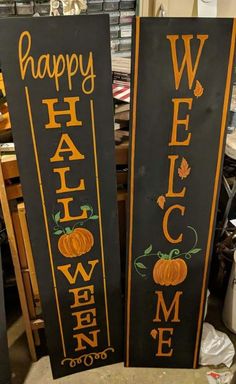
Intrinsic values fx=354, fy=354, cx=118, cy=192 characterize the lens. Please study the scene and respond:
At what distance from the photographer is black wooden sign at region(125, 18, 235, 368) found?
3.29 ft

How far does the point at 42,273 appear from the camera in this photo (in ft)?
4.25

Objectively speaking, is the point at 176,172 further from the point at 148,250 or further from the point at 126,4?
the point at 126,4

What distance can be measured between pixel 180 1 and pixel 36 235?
5.24 ft

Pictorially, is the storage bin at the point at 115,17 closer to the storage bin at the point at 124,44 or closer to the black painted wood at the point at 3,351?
the storage bin at the point at 124,44

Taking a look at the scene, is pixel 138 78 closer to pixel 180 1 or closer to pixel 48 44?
pixel 48 44

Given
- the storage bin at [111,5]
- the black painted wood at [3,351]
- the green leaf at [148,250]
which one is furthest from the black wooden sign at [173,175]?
the storage bin at [111,5]

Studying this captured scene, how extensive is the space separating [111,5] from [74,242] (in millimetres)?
1525

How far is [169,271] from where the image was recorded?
132 cm

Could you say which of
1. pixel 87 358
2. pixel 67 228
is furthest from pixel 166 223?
pixel 87 358

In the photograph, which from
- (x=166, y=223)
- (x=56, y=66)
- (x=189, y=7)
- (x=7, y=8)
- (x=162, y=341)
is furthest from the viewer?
(x=189, y=7)

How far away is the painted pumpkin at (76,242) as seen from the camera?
4.11 ft

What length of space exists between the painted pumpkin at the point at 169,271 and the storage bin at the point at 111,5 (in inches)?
61.6

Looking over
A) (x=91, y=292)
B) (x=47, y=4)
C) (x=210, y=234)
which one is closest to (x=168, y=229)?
(x=210, y=234)

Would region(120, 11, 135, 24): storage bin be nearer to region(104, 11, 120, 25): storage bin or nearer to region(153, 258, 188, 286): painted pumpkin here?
region(104, 11, 120, 25): storage bin
